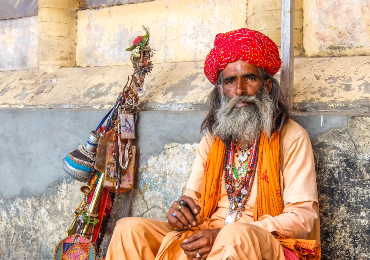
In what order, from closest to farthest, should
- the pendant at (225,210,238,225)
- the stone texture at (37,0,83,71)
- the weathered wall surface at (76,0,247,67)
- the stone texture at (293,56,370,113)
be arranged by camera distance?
the pendant at (225,210,238,225) < the stone texture at (293,56,370,113) < the weathered wall surface at (76,0,247,67) < the stone texture at (37,0,83,71)

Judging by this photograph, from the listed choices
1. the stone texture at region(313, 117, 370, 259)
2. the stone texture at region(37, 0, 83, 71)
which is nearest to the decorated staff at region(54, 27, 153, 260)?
the stone texture at region(313, 117, 370, 259)

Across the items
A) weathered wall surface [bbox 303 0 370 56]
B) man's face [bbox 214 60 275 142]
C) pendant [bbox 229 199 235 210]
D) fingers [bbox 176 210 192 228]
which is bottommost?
fingers [bbox 176 210 192 228]

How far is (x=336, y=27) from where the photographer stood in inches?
135

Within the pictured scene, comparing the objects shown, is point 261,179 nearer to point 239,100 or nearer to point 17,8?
point 239,100

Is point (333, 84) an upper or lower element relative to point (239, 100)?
upper

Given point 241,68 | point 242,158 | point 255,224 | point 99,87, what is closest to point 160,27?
point 99,87

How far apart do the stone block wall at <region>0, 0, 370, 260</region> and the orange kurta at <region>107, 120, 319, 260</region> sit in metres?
0.37

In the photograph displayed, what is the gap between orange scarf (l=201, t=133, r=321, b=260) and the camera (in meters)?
2.43

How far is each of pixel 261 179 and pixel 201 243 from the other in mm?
553

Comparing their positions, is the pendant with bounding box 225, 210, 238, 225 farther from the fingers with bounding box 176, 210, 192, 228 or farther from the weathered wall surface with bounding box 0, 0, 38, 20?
the weathered wall surface with bounding box 0, 0, 38, 20

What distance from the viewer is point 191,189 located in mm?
2779

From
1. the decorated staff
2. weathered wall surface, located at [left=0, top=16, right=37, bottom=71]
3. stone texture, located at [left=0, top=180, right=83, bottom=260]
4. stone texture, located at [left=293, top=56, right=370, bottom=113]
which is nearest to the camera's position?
stone texture, located at [left=293, top=56, right=370, bottom=113]

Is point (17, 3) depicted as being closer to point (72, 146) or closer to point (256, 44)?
point (72, 146)

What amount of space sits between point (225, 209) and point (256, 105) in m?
0.67
